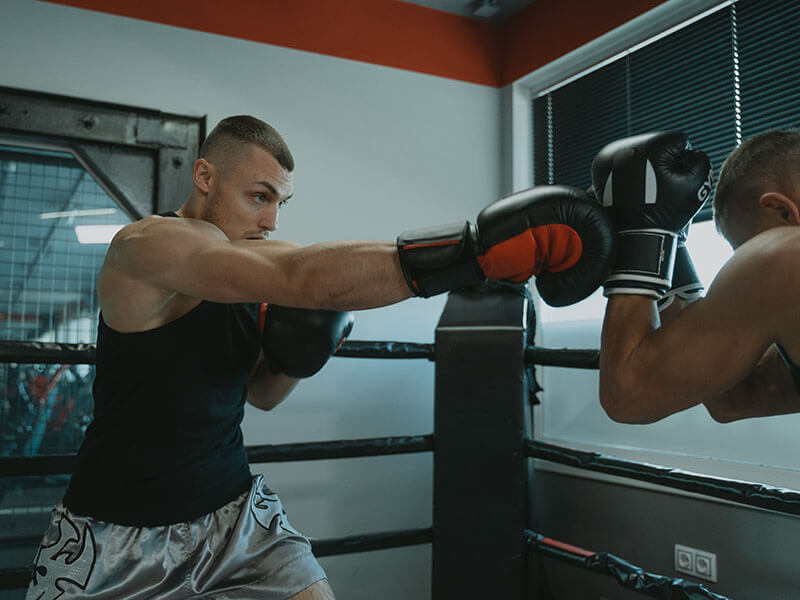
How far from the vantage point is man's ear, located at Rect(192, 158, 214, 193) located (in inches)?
62.1

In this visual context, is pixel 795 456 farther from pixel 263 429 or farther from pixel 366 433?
pixel 263 429

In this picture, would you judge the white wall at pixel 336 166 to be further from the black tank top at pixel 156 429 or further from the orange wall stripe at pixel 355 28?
the black tank top at pixel 156 429

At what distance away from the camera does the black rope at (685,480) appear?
5.06 ft

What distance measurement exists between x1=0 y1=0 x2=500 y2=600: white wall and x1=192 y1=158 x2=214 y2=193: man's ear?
1.30m

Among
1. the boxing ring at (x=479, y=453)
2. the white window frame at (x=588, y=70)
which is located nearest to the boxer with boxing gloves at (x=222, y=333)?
the boxing ring at (x=479, y=453)

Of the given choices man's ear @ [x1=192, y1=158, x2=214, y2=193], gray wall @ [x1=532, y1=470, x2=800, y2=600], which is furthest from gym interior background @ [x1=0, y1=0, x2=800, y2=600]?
man's ear @ [x1=192, y1=158, x2=214, y2=193]

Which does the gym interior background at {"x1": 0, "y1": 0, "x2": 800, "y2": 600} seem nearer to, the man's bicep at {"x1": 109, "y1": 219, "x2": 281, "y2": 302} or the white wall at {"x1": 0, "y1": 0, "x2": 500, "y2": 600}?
the white wall at {"x1": 0, "y1": 0, "x2": 500, "y2": 600}

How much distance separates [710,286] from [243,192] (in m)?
1.01

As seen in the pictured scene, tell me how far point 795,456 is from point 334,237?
198cm

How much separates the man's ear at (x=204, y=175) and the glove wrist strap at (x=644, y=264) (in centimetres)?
95

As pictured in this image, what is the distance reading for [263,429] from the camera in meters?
2.78

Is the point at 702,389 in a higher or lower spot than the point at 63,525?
higher

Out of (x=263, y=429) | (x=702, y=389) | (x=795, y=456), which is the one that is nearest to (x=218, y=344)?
(x=702, y=389)

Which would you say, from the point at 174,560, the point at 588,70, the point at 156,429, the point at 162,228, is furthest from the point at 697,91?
the point at 174,560
